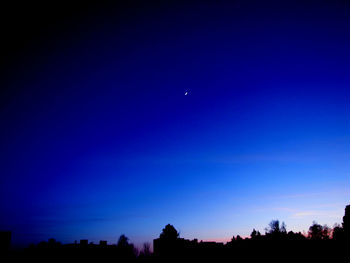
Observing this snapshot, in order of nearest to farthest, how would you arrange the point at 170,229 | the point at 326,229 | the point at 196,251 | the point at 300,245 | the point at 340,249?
1. the point at 340,249
2. the point at 300,245
3. the point at 196,251
4. the point at 170,229
5. the point at 326,229

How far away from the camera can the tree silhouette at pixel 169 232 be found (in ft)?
173

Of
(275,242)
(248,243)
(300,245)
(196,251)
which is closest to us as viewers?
(300,245)

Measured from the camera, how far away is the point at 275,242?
111ft

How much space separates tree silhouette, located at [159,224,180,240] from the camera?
52634mm

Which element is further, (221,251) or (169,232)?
(169,232)

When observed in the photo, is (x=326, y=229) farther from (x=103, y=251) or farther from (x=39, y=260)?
(x=39, y=260)

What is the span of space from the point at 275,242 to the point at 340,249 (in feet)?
27.0

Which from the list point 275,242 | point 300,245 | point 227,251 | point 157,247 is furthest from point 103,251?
point 300,245

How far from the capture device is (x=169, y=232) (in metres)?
53.7

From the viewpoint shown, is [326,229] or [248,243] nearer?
[248,243]

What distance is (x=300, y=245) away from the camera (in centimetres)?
3142

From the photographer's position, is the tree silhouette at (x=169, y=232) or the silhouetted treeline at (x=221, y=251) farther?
the tree silhouette at (x=169, y=232)

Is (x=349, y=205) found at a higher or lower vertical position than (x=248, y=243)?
higher

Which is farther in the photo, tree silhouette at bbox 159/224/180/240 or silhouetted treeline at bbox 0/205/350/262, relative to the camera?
tree silhouette at bbox 159/224/180/240
